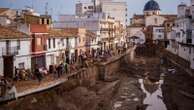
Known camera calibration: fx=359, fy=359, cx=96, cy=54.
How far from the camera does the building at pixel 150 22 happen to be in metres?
140

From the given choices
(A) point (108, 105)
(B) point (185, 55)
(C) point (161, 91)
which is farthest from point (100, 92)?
(B) point (185, 55)

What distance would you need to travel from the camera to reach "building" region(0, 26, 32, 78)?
40.7 m

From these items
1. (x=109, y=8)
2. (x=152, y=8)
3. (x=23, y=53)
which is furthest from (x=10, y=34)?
(x=152, y=8)

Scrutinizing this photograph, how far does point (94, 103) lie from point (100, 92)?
7685mm

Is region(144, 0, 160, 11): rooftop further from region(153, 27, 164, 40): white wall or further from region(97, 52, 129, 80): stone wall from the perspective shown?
region(97, 52, 129, 80): stone wall

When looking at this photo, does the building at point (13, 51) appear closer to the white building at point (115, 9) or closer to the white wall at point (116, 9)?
the white building at point (115, 9)

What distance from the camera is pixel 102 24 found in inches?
3782

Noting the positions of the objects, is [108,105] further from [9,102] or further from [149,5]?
[149,5]

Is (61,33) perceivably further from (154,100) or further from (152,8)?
(152,8)

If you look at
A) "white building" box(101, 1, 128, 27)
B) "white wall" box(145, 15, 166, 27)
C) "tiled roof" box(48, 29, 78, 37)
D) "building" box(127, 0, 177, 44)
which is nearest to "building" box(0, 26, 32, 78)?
"tiled roof" box(48, 29, 78, 37)

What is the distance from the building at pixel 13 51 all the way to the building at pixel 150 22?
323ft

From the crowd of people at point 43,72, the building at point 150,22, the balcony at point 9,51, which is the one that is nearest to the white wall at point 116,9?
the building at point 150,22

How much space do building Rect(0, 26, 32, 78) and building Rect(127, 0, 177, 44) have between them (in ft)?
323

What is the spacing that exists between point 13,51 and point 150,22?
119 meters
